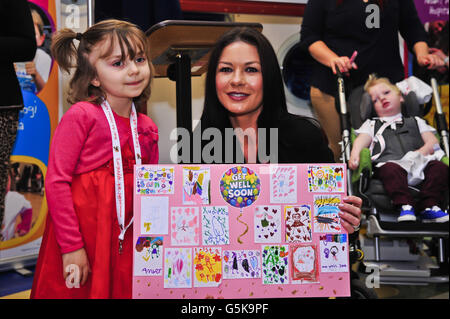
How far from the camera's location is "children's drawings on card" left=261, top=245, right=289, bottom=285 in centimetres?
117

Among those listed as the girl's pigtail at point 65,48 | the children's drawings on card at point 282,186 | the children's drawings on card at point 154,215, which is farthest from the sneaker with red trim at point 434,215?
the girl's pigtail at point 65,48

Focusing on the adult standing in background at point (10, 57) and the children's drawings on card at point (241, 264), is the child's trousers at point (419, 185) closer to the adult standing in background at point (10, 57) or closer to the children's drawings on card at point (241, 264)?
the children's drawings on card at point (241, 264)

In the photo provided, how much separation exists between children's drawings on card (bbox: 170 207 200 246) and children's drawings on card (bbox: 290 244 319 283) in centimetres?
25

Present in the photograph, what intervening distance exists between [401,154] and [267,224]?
1.07 meters

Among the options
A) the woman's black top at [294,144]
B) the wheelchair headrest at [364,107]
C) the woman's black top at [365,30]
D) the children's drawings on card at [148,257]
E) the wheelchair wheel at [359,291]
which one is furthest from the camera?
the wheelchair headrest at [364,107]

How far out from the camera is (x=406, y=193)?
1879 millimetres

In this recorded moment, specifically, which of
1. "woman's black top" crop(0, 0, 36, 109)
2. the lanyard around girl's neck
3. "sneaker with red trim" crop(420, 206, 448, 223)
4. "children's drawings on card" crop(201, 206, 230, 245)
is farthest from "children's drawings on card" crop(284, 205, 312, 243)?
"sneaker with red trim" crop(420, 206, 448, 223)

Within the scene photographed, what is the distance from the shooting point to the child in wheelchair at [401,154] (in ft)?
6.19

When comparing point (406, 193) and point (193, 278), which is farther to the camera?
point (406, 193)

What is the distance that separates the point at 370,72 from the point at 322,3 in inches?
14.2

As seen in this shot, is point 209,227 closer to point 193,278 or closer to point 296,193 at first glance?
point 193,278

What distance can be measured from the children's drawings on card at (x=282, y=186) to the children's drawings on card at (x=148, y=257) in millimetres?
326

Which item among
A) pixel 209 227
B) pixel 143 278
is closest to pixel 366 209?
pixel 209 227

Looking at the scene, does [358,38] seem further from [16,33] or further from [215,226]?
[16,33]
